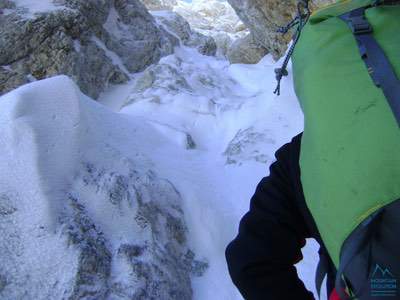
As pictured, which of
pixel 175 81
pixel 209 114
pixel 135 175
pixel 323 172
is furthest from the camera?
pixel 175 81

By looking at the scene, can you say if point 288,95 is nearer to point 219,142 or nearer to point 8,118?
point 219,142

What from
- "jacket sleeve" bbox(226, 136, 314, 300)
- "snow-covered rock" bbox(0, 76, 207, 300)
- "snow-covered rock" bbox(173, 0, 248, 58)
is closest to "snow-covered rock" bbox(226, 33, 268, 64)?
"snow-covered rock" bbox(0, 76, 207, 300)

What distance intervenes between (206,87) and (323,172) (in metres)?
8.14

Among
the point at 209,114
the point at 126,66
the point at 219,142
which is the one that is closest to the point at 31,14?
the point at 126,66

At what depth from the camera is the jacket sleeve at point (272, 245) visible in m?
1.20

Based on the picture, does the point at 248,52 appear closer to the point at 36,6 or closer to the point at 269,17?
the point at 269,17

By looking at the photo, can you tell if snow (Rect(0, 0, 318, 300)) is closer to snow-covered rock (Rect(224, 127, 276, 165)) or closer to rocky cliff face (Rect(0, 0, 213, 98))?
snow-covered rock (Rect(224, 127, 276, 165))

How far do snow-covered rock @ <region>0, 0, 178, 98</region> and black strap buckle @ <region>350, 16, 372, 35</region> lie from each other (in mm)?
11402

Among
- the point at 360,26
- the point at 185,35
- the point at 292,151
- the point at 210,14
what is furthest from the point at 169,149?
the point at 210,14

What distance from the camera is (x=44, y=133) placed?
3.21 m

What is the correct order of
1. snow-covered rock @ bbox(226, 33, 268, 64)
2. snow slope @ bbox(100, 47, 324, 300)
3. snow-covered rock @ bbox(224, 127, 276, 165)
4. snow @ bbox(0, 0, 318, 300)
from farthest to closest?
snow-covered rock @ bbox(226, 33, 268, 64)
snow-covered rock @ bbox(224, 127, 276, 165)
snow slope @ bbox(100, 47, 324, 300)
snow @ bbox(0, 0, 318, 300)

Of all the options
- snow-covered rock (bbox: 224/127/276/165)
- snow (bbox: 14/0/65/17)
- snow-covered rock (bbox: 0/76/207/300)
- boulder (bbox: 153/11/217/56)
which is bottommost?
boulder (bbox: 153/11/217/56)

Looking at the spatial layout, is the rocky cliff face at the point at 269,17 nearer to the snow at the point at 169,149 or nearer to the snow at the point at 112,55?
the snow at the point at 169,149

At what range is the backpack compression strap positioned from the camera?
2.98 feet
